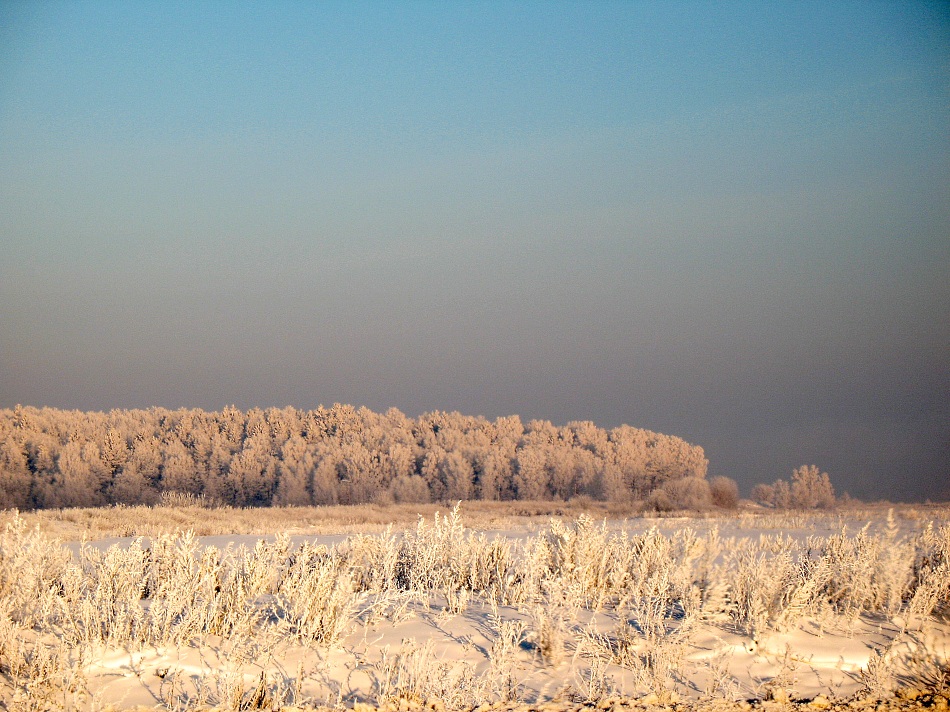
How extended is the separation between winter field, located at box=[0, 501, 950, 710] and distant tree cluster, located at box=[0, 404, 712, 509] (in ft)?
63.9

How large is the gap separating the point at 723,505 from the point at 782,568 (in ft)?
67.5

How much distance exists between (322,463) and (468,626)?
77.0 feet

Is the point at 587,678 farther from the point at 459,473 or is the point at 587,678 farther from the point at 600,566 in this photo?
the point at 459,473

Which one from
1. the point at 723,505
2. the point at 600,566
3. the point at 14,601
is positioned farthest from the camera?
the point at 723,505

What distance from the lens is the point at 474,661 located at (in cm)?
495

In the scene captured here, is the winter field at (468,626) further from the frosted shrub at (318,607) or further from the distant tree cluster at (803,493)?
the distant tree cluster at (803,493)

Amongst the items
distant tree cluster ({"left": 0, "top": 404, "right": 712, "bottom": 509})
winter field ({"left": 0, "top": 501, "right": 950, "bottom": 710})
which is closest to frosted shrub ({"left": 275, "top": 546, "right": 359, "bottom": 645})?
winter field ({"left": 0, "top": 501, "right": 950, "bottom": 710})

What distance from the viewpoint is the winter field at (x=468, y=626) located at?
4.53m

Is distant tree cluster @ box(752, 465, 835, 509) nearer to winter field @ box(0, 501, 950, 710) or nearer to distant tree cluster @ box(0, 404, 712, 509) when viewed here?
distant tree cluster @ box(0, 404, 712, 509)

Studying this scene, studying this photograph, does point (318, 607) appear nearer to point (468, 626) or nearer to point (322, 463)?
point (468, 626)

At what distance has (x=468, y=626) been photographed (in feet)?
18.2

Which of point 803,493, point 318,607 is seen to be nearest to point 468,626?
point 318,607

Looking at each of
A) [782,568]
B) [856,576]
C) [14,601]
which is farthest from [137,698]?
[856,576]

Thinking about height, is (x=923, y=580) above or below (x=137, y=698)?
above
